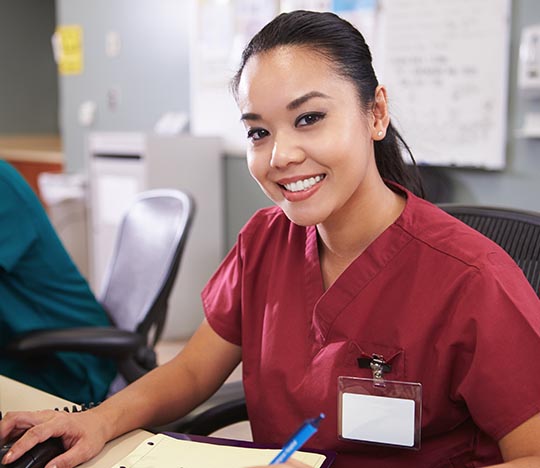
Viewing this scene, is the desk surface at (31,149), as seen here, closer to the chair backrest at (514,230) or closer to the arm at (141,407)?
the arm at (141,407)

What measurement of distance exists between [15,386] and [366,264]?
59cm

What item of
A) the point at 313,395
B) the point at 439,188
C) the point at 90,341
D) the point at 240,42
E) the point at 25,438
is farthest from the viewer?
the point at 240,42

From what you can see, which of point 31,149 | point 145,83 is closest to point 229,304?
point 145,83

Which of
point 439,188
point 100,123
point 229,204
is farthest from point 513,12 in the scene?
point 100,123

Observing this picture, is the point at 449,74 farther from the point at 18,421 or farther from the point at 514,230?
the point at 18,421

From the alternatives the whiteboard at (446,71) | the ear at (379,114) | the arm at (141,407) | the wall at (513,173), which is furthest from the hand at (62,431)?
the wall at (513,173)

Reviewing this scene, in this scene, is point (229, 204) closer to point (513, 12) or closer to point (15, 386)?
point (513, 12)

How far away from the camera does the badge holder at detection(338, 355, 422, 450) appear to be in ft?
3.17

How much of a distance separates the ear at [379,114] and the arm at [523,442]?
1.45 ft

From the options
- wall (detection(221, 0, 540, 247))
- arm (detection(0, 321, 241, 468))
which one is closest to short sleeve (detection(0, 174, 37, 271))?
arm (detection(0, 321, 241, 468))

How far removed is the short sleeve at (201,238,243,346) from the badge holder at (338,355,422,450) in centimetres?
27

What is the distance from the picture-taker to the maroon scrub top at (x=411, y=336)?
0.93 meters

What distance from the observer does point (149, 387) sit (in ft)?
3.86

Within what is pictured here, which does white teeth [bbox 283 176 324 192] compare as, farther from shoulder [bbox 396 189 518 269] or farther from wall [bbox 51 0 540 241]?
wall [bbox 51 0 540 241]
